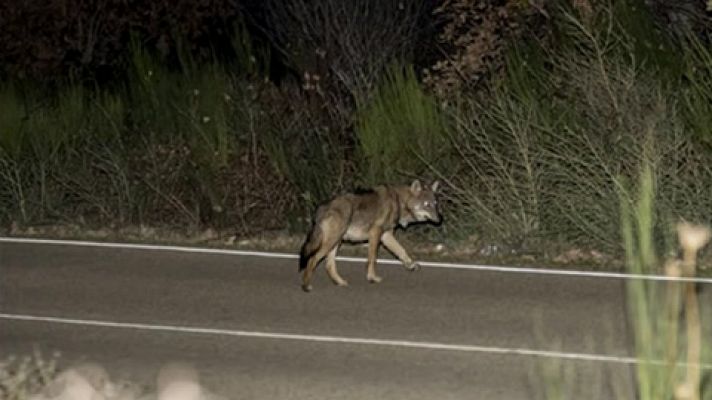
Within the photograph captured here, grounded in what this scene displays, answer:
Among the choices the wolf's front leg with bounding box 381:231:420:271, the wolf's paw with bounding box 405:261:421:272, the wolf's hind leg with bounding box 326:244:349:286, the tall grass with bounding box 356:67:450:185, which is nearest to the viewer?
the wolf's hind leg with bounding box 326:244:349:286

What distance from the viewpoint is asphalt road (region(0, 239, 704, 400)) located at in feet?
35.4

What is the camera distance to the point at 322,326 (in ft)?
42.1

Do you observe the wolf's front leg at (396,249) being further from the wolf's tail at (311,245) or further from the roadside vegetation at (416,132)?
the roadside vegetation at (416,132)

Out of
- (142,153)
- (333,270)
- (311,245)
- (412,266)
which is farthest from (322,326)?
(142,153)

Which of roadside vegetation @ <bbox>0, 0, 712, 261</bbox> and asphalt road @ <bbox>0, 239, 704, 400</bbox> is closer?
asphalt road @ <bbox>0, 239, 704, 400</bbox>

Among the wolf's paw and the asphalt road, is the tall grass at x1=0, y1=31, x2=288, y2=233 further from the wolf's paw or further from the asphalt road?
the wolf's paw

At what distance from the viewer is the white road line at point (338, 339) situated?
11273 mm

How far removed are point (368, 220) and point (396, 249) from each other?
1.59ft

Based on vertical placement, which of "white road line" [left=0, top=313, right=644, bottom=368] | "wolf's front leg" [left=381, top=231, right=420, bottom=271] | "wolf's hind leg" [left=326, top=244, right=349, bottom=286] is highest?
"wolf's front leg" [left=381, top=231, right=420, bottom=271]

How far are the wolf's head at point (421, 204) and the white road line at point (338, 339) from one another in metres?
3.04

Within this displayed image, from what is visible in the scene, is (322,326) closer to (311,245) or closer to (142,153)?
(311,245)

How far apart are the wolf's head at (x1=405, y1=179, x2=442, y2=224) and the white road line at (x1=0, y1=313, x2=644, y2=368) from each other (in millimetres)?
3042

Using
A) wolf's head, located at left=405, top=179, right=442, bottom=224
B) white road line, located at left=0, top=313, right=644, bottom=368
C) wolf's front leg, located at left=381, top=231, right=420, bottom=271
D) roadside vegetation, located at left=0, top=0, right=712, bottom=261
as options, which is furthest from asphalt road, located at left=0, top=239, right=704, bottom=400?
roadside vegetation, located at left=0, top=0, right=712, bottom=261

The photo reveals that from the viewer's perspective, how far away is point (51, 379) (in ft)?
33.6
